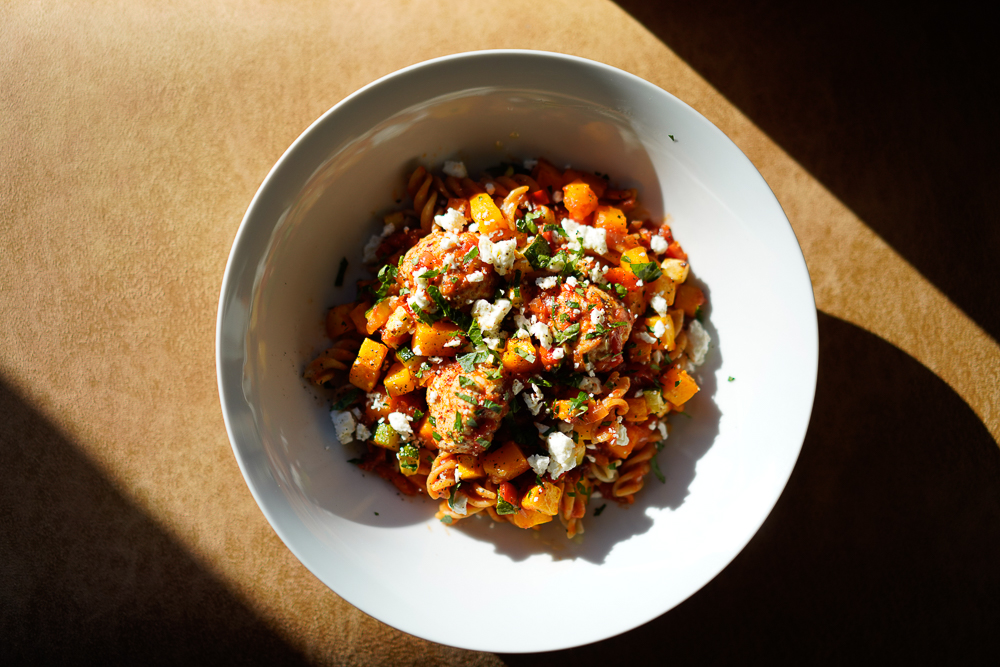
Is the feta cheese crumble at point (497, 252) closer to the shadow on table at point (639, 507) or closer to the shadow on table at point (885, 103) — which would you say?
the shadow on table at point (639, 507)

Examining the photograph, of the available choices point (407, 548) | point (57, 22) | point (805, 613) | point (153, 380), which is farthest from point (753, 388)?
point (57, 22)

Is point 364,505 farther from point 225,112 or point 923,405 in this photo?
point 923,405

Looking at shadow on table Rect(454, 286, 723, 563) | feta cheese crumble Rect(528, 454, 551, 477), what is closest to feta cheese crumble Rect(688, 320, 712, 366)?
shadow on table Rect(454, 286, 723, 563)

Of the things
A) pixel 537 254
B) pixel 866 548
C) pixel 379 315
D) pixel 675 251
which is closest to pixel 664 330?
pixel 675 251

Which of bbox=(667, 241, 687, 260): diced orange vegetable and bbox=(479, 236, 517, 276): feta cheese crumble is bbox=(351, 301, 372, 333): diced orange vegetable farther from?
bbox=(667, 241, 687, 260): diced orange vegetable

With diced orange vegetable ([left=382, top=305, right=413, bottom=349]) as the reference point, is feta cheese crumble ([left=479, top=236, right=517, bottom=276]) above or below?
above

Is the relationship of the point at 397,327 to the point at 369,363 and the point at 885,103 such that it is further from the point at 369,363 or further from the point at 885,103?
the point at 885,103
